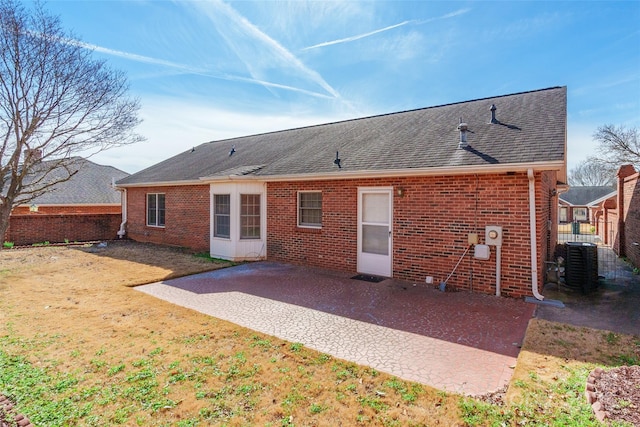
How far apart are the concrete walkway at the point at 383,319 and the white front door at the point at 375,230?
2.11 ft

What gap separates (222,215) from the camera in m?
11.5

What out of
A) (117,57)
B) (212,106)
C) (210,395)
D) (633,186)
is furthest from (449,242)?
(212,106)

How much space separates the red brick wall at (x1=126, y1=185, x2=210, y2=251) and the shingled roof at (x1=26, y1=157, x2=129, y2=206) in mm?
5388

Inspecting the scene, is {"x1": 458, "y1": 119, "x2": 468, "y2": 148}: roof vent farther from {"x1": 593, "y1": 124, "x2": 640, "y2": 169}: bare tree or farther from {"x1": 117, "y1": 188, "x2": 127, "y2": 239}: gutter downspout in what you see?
{"x1": 593, "y1": 124, "x2": 640, "y2": 169}: bare tree

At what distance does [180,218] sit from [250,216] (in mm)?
4519

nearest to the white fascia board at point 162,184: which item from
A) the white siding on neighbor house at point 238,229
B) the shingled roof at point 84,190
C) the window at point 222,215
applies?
the window at point 222,215

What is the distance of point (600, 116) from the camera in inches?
970

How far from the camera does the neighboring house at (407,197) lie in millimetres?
6906

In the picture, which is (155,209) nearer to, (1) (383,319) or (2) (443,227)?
(2) (443,227)

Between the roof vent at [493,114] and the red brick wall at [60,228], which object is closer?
the roof vent at [493,114]

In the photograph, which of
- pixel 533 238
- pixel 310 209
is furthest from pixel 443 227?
pixel 310 209

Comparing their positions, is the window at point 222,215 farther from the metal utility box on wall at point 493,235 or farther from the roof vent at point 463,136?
the metal utility box on wall at point 493,235

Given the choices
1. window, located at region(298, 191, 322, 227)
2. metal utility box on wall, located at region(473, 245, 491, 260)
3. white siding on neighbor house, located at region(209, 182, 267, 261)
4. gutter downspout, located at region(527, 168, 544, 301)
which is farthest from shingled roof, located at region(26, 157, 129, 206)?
gutter downspout, located at region(527, 168, 544, 301)

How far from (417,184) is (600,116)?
83.9 ft
